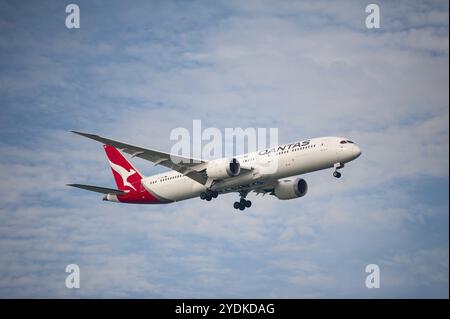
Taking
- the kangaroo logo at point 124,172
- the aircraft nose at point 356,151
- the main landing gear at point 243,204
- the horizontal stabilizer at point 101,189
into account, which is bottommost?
the main landing gear at point 243,204

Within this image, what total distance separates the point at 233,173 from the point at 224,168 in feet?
2.71

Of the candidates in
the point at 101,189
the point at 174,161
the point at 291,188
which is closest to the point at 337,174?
the point at 291,188

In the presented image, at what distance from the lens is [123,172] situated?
7362cm

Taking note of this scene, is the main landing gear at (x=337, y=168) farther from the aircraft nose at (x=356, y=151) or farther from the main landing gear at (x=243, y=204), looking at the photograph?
the main landing gear at (x=243, y=204)

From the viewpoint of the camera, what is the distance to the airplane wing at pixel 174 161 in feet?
203

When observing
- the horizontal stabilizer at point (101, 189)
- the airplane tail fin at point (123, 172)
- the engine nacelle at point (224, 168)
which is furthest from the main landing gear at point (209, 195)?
the horizontal stabilizer at point (101, 189)

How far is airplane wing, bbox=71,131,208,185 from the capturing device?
203 ft
